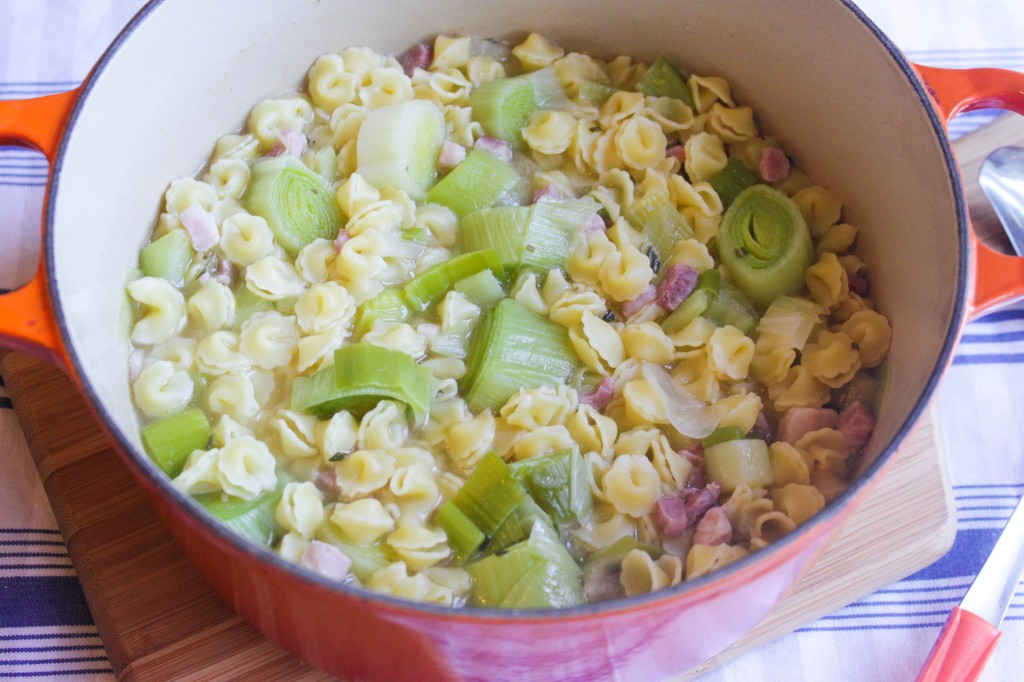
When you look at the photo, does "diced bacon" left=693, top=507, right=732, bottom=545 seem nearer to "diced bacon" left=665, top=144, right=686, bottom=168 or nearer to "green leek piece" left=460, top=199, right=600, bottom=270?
"green leek piece" left=460, top=199, right=600, bottom=270

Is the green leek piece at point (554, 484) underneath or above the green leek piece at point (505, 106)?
underneath

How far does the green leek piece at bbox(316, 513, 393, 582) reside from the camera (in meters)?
1.95

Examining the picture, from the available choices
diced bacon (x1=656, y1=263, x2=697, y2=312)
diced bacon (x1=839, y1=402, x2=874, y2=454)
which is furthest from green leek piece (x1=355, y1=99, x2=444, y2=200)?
diced bacon (x1=839, y1=402, x2=874, y2=454)

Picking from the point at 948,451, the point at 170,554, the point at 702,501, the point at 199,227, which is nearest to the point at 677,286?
the point at 702,501

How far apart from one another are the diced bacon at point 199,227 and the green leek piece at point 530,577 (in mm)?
961

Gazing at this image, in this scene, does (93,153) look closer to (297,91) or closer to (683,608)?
(297,91)

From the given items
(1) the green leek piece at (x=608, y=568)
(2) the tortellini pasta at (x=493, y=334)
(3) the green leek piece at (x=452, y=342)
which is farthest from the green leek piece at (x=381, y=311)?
(1) the green leek piece at (x=608, y=568)

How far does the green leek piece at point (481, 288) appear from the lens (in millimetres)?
2283

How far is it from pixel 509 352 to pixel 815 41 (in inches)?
39.6

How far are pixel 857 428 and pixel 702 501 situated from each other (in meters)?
0.37

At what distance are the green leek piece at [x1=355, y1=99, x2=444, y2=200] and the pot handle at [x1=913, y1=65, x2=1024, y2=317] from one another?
1.10 meters

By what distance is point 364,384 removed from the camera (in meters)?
2.07

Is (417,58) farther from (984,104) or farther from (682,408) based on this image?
(984,104)

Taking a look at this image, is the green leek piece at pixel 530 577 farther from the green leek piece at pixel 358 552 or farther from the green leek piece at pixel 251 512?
the green leek piece at pixel 251 512
